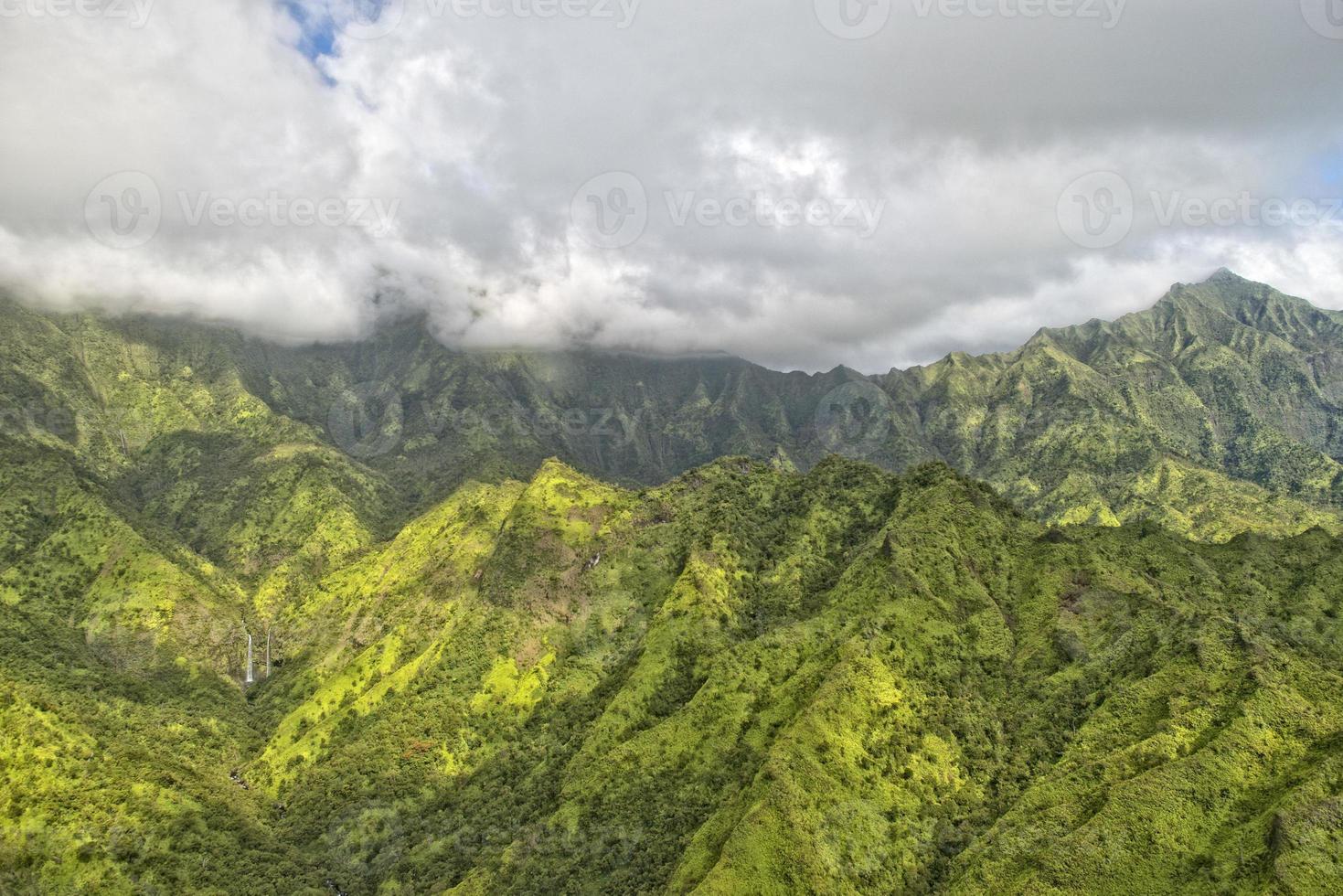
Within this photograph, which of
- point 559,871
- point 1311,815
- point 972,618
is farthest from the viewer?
point 972,618

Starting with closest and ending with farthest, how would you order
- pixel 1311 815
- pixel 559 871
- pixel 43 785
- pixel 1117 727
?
1. pixel 1311 815
2. pixel 1117 727
3. pixel 559 871
4. pixel 43 785

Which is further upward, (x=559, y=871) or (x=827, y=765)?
(x=827, y=765)

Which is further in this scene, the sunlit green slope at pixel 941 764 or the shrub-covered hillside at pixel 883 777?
the shrub-covered hillside at pixel 883 777

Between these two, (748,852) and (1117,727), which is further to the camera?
(1117,727)

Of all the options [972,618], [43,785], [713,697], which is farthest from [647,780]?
[43,785]

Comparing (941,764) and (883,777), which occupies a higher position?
(883,777)

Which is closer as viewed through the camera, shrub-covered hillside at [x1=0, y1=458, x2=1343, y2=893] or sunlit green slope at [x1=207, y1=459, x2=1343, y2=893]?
Result: sunlit green slope at [x1=207, y1=459, x2=1343, y2=893]

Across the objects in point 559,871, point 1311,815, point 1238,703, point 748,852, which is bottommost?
point 559,871

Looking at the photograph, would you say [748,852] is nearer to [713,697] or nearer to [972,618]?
[713,697]

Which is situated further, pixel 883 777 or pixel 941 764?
pixel 941 764
